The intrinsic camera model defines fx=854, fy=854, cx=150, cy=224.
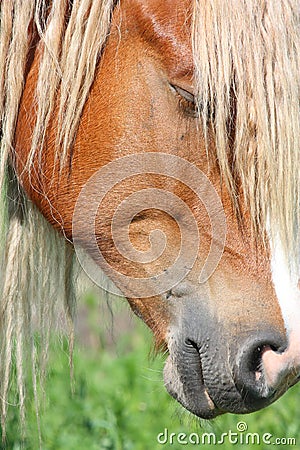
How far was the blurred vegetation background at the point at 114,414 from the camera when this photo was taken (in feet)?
11.4

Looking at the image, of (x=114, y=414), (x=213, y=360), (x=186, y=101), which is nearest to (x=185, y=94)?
(x=186, y=101)

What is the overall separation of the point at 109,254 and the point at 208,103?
0.54 m

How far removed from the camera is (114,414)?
3926mm

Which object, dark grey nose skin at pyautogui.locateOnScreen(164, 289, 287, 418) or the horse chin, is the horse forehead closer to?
dark grey nose skin at pyautogui.locateOnScreen(164, 289, 287, 418)

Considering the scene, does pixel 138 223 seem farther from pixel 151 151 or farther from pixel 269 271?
pixel 269 271

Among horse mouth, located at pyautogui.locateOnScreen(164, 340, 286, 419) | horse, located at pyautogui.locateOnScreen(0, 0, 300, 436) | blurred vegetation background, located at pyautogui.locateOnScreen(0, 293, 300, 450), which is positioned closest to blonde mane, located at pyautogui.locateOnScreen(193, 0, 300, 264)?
horse, located at pyautogui.locateOnScreen(0, 0, 300, 436)

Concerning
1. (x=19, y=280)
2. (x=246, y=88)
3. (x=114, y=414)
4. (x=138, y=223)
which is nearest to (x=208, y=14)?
(x=246, y=88)

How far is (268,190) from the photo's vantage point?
2264 mm

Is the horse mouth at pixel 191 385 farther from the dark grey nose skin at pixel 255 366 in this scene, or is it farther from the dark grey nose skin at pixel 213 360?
the dark grey nose skin at pixel 255 366

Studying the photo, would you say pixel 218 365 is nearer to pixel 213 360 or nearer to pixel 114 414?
pixel 213 360

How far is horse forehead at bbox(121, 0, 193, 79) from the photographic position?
2.29m

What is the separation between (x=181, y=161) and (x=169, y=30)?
0.36m

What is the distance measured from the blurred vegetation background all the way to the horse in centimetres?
58

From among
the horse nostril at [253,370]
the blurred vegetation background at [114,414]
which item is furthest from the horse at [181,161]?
the blurred vegetation background at [114,414]
